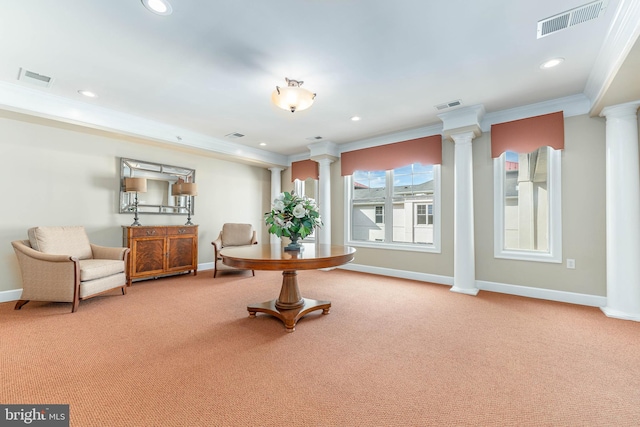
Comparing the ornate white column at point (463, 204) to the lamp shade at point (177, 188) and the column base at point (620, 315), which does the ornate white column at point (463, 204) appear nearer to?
the column base at point (620, 315)

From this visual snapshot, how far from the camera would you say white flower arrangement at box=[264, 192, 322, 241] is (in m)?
2.79

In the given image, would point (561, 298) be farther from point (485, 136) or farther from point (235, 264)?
point (235, 264)

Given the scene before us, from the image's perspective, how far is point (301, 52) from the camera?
2.42m

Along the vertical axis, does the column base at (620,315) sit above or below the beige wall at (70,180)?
below

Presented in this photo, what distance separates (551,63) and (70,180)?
5906mm

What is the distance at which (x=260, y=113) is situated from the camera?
3.84m

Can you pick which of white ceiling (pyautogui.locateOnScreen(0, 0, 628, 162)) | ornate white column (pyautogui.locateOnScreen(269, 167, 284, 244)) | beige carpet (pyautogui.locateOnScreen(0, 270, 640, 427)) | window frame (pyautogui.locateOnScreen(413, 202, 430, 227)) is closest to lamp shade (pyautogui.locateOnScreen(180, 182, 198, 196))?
white ceiling (pyautogui.locateOnScreen(0, 0, 628, 162))

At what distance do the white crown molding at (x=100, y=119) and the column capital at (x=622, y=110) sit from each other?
5288mm

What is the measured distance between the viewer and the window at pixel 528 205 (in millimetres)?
3490

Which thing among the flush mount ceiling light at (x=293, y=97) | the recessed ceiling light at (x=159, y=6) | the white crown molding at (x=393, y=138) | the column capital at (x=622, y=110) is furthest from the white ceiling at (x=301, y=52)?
the white crown molding at (x=393, y=138)

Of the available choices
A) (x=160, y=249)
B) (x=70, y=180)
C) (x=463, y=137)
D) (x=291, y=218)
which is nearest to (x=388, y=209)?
(x=463, y=137)

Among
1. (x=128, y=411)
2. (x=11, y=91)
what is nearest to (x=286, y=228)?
(x=128, y=411)

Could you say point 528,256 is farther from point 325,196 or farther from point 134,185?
point 134,185

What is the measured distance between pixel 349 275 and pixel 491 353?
9.37 feet
